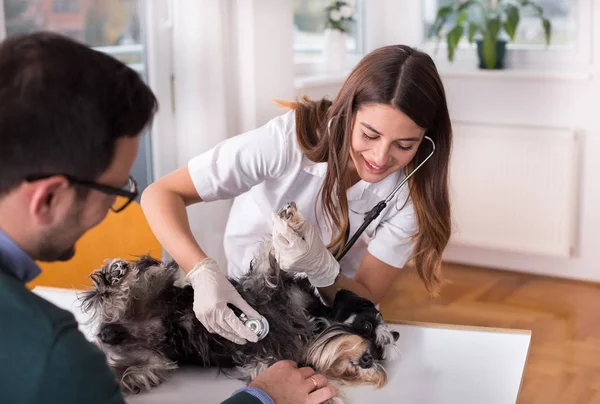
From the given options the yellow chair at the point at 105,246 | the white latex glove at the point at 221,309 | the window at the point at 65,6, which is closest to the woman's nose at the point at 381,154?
the white latex glove at the point at 221,309

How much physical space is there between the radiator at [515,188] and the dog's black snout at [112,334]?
2.29 m

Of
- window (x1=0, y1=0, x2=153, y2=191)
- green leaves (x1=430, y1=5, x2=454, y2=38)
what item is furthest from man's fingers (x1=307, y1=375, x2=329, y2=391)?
green leaves (x1=430, y1=5, x2=454, y2=38)

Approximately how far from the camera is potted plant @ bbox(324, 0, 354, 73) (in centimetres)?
368

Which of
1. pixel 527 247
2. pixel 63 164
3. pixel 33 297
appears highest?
pixel 63 164

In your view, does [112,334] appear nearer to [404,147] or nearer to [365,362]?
[365,362]

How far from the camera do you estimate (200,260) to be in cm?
157

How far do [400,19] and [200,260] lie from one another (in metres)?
2.62

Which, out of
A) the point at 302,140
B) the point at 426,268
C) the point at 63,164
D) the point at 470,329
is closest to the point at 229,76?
the point at 302,140

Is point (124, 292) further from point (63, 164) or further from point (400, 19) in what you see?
point (400, 19)

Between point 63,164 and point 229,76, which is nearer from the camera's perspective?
point 63,164

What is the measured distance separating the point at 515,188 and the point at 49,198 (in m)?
2.95

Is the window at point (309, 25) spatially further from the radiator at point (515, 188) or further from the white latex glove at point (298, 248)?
the white latex glove at point (298, 248)

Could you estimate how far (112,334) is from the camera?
4.21 ft

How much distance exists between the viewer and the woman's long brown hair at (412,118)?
5.32 ft
